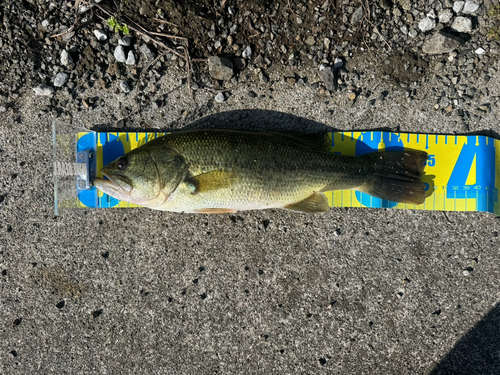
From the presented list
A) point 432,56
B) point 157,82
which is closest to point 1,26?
point 157,82

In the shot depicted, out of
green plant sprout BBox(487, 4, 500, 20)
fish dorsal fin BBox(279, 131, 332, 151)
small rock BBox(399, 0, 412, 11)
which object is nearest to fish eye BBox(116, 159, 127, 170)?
fish dorsal fin BBox(279, 131, 332, 151)

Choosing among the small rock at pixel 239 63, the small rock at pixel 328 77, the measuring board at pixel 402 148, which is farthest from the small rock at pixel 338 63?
the small rock at pixel 239 63

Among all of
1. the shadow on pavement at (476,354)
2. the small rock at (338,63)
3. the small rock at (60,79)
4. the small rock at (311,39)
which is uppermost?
the small rock at (311,39)

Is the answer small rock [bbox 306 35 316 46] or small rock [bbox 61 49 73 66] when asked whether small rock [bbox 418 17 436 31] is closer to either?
small rock [bbox 306 35 316 46]

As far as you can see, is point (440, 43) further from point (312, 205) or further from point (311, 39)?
point (312, 205)

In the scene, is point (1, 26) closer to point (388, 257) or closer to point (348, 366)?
point (388, 257)

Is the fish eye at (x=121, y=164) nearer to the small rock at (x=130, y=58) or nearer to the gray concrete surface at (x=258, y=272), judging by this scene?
the gray concrete surface at (x=258, y=272)
